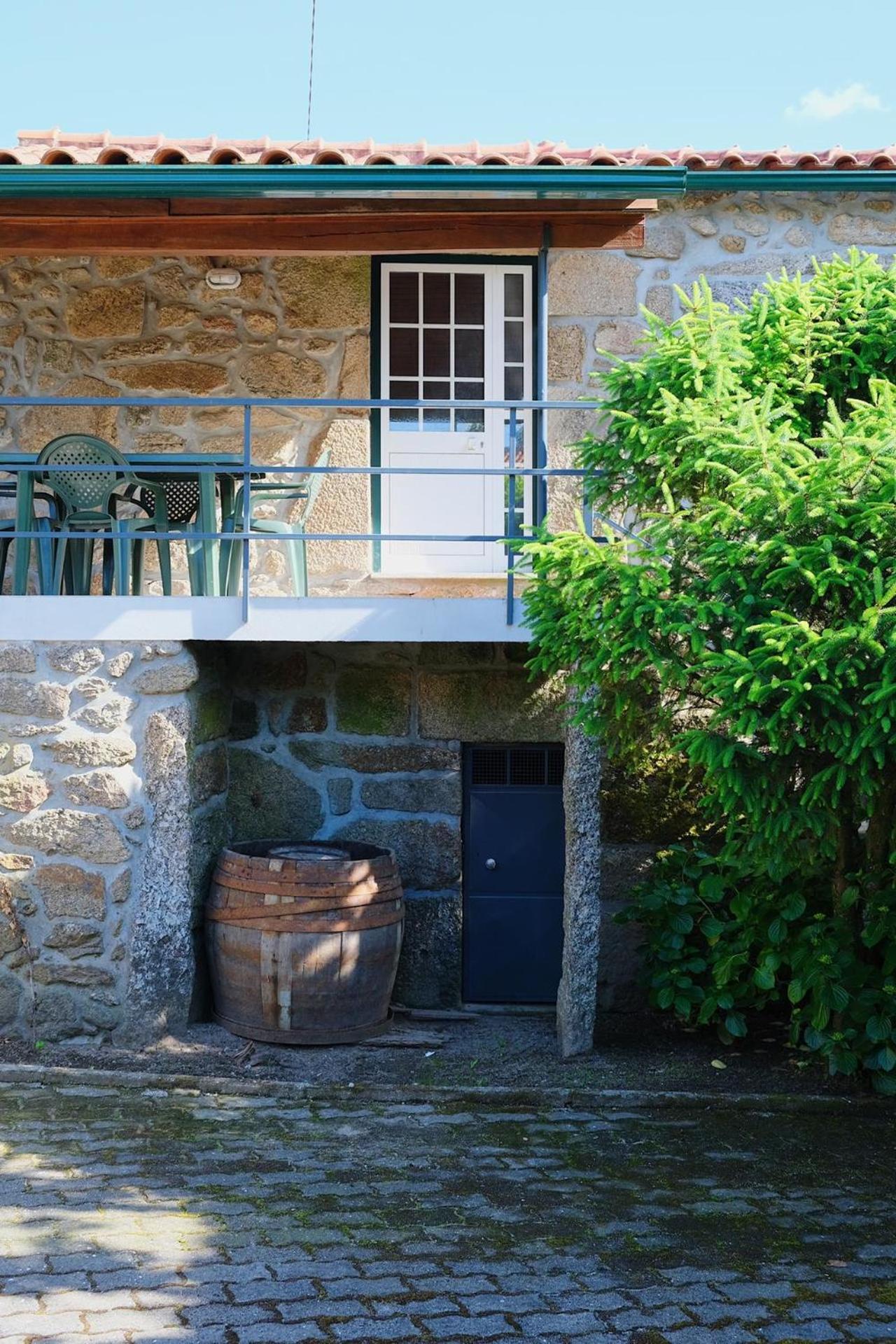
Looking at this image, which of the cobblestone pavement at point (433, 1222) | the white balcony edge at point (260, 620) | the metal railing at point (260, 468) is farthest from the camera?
the white balcony edge at point (260, 620)

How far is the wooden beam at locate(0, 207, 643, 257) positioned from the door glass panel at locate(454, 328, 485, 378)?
2.48 ft

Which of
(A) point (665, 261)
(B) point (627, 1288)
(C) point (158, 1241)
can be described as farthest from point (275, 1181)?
(A) point (665, 261)

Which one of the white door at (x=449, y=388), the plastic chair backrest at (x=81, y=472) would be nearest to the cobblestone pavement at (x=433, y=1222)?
the plastic chair backrest at (x=81, y=472)

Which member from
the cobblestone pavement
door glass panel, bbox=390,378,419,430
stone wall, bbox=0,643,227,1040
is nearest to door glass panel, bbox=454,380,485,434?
door glass panel, bbox=390,378,419,430

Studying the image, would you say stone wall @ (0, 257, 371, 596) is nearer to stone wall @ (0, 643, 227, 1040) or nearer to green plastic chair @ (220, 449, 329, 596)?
green plastic chair @ (220, 449, 329, 596)

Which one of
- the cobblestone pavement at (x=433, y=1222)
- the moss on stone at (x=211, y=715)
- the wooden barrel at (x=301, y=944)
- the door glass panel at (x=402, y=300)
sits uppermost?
the door glass panel at (x=402, y=300)

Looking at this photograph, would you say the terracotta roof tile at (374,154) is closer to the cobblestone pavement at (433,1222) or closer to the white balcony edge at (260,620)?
the white balcony edge at (260,620)

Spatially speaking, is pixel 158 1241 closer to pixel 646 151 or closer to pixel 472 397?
pixel 472 397

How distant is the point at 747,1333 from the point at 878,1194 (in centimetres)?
123

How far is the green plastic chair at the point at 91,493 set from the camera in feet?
21.0

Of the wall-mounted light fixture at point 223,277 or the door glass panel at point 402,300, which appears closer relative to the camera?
the wall-mounted light fixture at point 223,277

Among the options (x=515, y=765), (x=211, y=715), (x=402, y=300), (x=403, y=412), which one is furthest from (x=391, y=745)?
(x=402, y=300)

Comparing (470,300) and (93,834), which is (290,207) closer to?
(470,300)

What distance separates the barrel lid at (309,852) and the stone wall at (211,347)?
→ 5.26 ft
